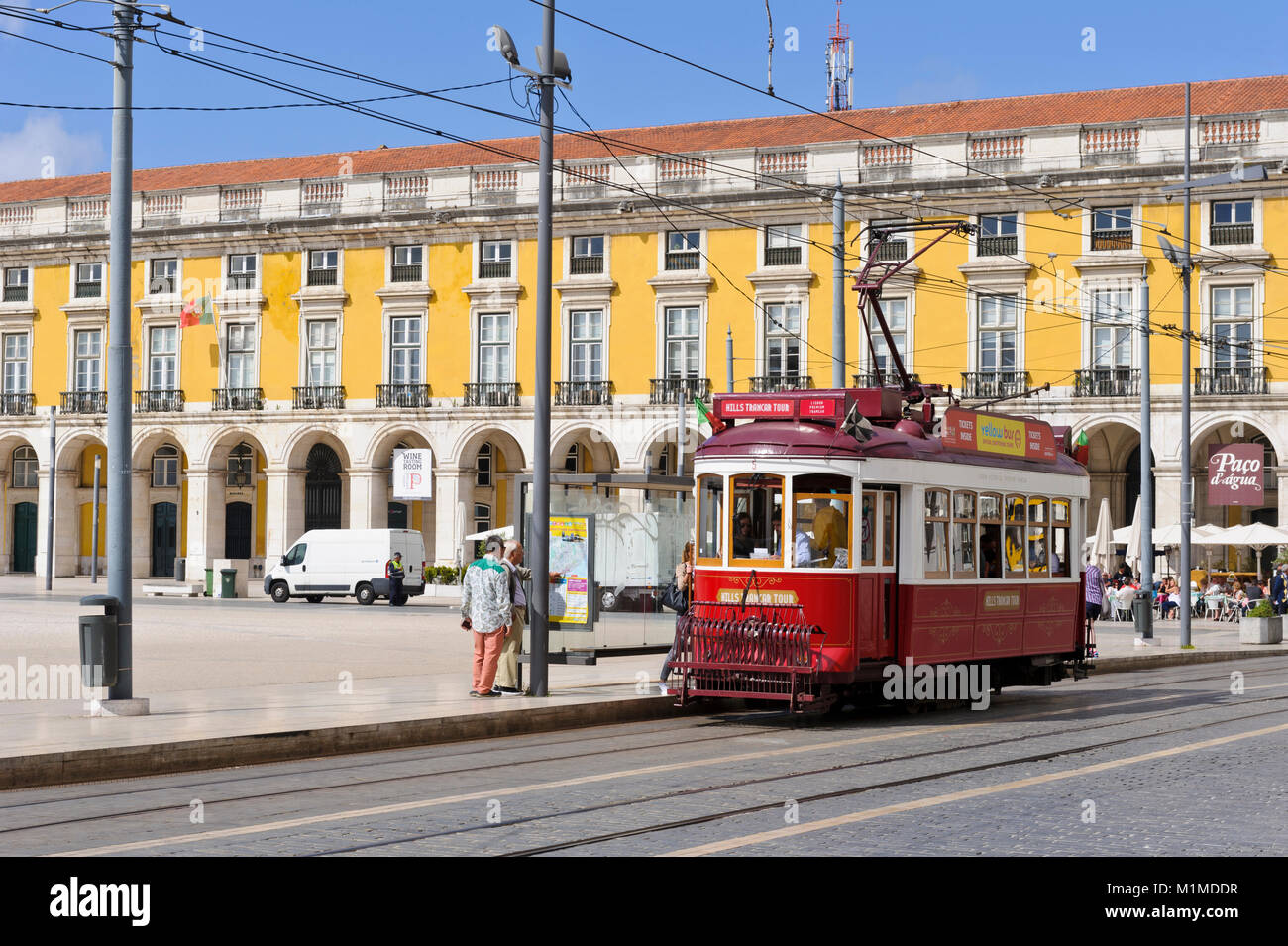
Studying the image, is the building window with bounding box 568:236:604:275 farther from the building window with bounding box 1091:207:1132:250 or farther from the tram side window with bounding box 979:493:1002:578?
the tram side window with bounding box 979:493:1002:578

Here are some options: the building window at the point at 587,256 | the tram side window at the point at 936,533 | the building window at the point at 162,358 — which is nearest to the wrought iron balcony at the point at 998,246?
the building window at the point at 587,256

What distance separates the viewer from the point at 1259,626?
1243 inches

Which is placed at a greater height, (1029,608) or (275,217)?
(275,217)

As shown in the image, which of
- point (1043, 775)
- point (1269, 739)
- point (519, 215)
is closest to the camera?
point (1043, 775)

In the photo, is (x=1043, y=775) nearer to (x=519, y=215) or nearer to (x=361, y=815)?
(x=361, y=815)

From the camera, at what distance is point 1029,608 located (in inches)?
716

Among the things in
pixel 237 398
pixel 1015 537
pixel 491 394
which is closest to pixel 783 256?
pixel 491 394

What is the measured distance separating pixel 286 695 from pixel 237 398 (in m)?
41.3

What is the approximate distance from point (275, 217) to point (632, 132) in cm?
1269

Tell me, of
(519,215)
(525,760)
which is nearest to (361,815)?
(525,760)

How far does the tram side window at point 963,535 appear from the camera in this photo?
16719 millimetres

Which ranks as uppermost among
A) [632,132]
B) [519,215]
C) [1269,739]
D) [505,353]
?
[632,132]

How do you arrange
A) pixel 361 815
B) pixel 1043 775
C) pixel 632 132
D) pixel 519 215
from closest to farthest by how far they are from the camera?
pixel 361 815, pixel 1043 775, pixel 519 215, pixel 632 132
